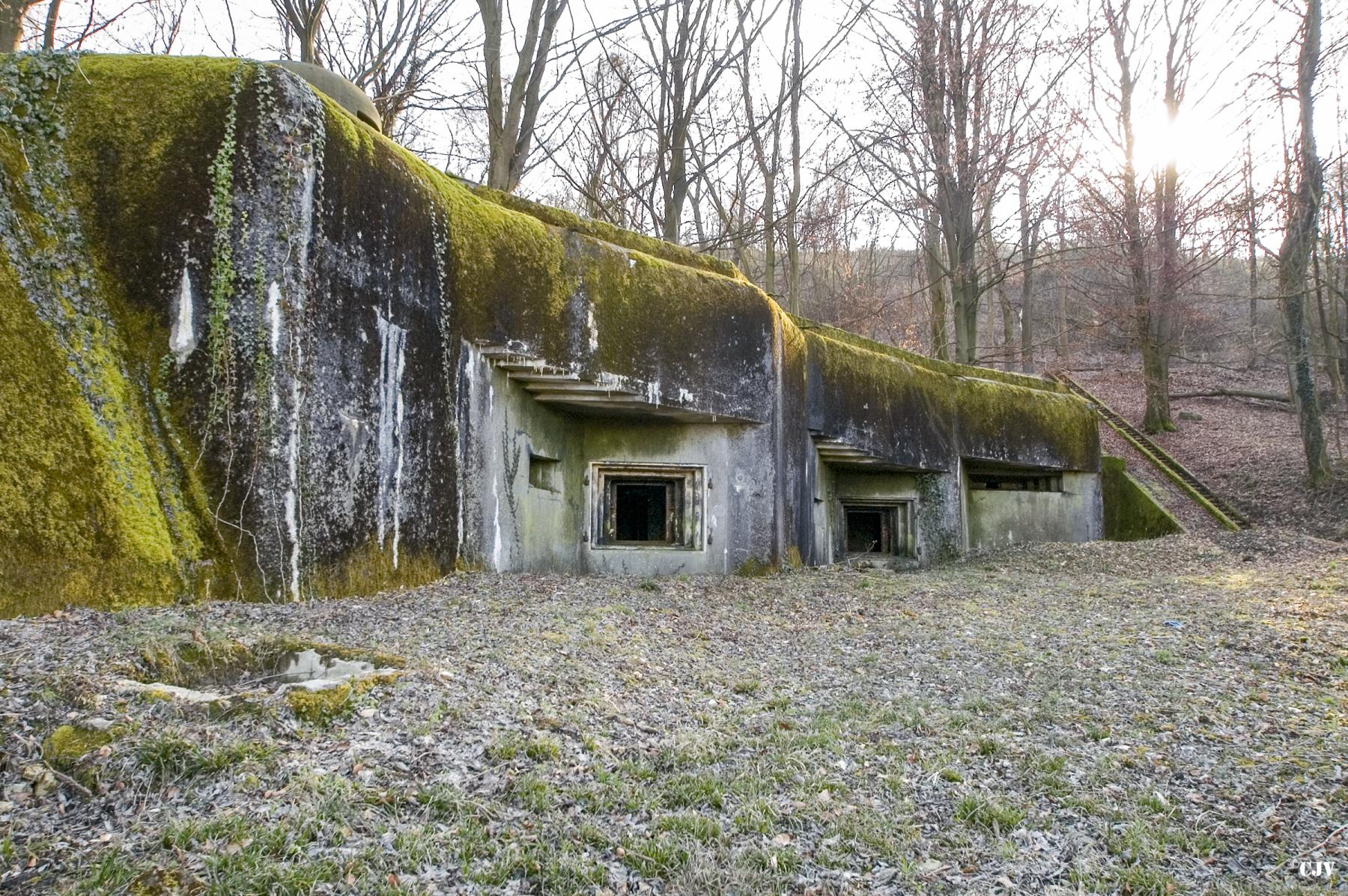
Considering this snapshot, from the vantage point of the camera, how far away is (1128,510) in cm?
1416

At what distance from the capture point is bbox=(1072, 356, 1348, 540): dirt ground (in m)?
13.6

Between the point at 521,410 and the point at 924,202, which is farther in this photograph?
the point at 924,202

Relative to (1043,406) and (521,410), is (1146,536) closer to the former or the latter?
(1043,406)

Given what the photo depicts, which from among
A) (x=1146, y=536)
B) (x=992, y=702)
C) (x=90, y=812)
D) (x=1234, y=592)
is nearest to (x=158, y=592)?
(x=90, y=812)

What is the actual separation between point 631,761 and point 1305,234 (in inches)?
609

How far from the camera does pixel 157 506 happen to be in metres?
4.46

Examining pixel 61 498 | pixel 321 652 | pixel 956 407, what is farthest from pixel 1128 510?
pixel 61 498

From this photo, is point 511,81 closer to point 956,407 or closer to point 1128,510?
point 956,407

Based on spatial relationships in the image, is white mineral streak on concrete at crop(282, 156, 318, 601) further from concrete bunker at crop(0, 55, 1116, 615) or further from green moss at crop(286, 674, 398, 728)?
green moss at crop(286, 674, 398, 728)

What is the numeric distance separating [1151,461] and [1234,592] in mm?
8593

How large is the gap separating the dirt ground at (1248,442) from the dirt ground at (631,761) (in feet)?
32.4

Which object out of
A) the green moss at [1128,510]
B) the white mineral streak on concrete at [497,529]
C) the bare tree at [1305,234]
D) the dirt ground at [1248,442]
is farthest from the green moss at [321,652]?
the bare tree at [1305,234]

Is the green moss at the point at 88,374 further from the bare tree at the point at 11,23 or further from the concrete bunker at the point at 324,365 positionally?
the bare tree at the point at 11,23

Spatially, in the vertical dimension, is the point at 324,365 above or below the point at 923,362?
below
